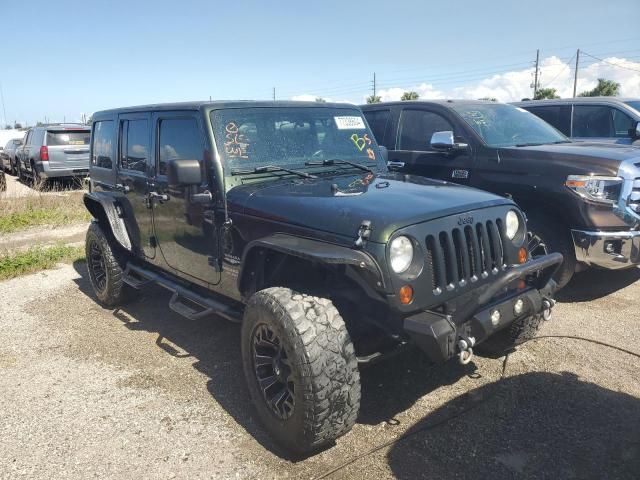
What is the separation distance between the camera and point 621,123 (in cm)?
736

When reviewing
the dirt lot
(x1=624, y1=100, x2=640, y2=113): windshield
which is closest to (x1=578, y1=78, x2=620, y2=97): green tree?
(x1=624, y1=100, x2=640, y2=113): windshield

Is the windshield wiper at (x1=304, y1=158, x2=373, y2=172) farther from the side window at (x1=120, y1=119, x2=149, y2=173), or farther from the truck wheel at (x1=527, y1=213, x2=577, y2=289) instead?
the truck wheel at (x1=527, y1=213, x2=577, y2=289)

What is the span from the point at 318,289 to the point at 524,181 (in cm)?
298

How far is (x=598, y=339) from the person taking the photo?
169 inches

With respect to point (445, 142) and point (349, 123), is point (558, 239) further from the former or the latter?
point (349, 123)

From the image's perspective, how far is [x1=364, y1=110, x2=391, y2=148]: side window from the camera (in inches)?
251

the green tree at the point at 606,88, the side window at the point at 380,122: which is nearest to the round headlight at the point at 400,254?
the side window at the point at 380,122

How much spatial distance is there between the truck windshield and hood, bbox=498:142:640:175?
69.2 inches

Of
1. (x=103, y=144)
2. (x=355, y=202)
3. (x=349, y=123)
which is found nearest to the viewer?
(x=355, y=202)

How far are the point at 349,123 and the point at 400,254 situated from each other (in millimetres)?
1931

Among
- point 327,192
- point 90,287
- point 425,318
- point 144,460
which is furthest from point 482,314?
point 90,287

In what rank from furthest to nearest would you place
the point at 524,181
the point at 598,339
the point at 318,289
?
the point at 524,181
the point at 598,339
the point at 318,289

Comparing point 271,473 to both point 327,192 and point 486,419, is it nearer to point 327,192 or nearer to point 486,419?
point 486,419

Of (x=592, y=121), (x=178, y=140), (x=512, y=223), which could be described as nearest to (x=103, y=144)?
(x=178, y=140)
